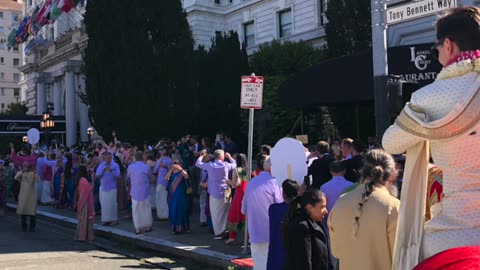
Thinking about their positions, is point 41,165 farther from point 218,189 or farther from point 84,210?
point 218,189

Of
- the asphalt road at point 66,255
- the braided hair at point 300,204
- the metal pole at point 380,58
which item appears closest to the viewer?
the braided hair at point 300,204

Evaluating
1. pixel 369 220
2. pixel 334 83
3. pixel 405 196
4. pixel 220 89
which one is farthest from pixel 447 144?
pixel 220 89

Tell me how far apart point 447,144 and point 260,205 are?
16.1 ft

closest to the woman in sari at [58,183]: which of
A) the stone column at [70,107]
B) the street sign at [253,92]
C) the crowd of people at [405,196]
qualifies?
the street sign at [253,92]

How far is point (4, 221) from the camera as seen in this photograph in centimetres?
1548

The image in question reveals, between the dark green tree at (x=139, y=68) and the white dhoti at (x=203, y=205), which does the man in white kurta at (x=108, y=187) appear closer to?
the white dhoti at (x=203, y=205)

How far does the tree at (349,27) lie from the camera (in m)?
23.0

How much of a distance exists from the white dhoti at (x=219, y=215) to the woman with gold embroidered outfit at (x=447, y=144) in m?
8.50

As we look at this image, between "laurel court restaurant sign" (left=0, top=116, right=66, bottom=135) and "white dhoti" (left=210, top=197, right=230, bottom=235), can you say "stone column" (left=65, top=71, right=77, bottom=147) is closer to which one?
"laurel court restaurant sign" (left=0, top=116, right=66, bottom=135)

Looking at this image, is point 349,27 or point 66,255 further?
point 349,27

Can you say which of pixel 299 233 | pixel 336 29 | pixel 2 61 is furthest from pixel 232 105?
pixel 2 61

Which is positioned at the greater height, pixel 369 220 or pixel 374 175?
pixel 374 175

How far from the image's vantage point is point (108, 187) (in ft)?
44.1

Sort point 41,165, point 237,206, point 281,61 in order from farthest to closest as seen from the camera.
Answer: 1. point 281,61
2. point 41,165
3. point 237,206
